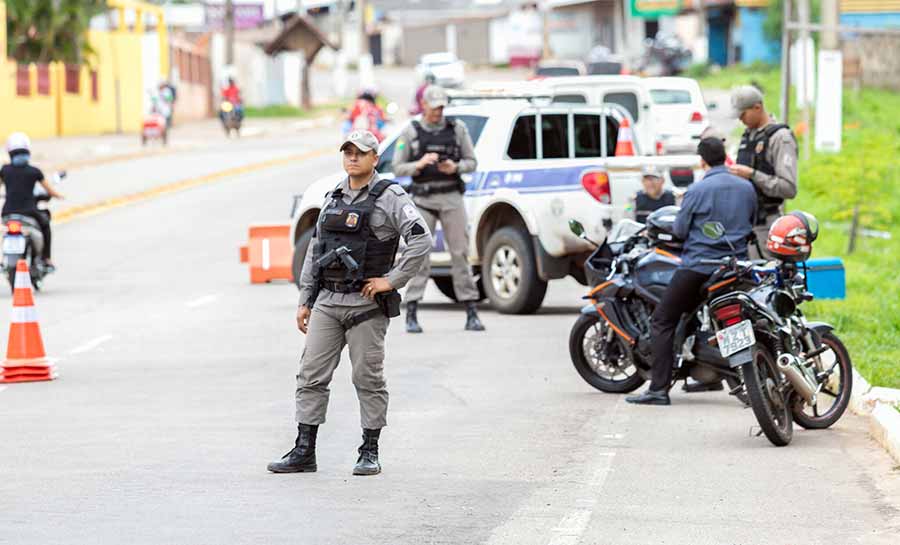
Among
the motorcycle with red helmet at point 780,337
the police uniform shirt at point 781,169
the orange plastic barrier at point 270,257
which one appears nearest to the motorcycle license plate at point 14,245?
the orange plastic barrier at point 270,257

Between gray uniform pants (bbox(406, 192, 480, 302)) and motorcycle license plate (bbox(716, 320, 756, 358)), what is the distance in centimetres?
528

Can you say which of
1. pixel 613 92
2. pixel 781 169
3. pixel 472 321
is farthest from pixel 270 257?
pixel 781 169

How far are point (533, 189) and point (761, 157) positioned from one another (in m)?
3.48

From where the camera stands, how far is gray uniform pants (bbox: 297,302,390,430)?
371 inches

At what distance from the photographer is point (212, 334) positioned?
16062mm

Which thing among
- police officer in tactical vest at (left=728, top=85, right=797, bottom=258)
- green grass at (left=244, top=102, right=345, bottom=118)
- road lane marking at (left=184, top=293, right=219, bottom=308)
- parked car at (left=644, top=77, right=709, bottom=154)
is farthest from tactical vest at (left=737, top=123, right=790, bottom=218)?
green grass at (left=244, top=102, right=345, bottom=118)

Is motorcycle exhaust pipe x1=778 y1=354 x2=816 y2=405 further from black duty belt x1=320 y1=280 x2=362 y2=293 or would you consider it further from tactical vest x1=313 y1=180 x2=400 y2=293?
black duty belt x1=320 y1=280 x2=362 y2=293

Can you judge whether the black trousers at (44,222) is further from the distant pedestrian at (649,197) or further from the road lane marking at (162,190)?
the road lane marking at (162,190)

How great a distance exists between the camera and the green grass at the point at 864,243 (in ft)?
45.1

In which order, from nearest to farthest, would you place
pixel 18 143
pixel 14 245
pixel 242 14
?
1. pixel 14 245
2. pixel 18 143
3. pixel 242 14

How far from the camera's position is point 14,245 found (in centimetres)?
1888

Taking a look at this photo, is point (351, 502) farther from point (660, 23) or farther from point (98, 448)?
point (660, 23)

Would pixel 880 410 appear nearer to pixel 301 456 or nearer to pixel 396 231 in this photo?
Answer: pixel 396 231

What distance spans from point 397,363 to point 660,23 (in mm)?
82257
